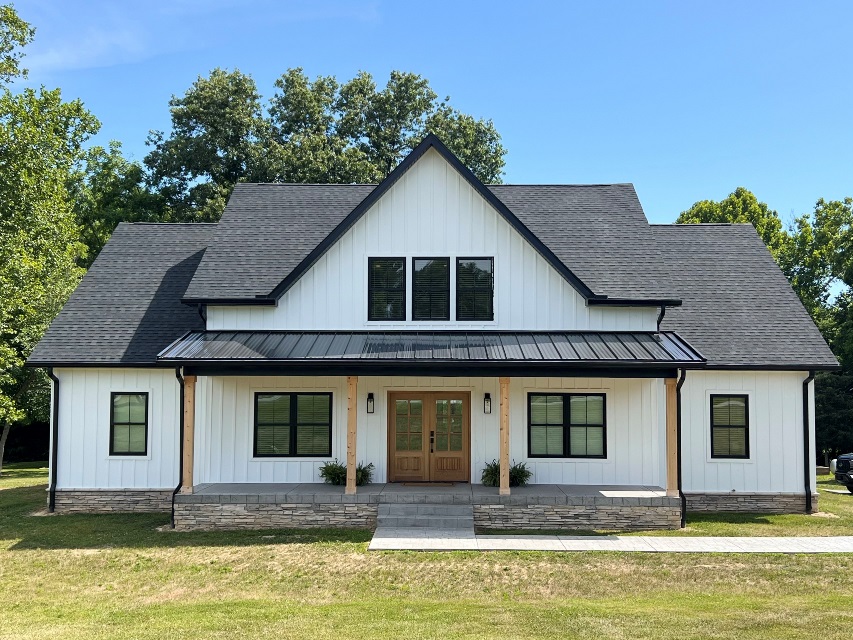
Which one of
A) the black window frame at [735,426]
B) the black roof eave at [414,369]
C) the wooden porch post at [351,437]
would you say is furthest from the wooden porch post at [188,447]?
the black window frame at [735,426]

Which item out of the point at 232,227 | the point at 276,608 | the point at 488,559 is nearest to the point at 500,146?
the point at 232,227

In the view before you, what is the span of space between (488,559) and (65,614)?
6.27m

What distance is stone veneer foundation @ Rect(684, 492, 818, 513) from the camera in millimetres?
17094

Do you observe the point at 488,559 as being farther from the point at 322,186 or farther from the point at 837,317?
the point at 837,317

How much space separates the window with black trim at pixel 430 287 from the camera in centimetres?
1753

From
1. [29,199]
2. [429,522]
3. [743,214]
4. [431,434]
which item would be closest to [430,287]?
[431,434]

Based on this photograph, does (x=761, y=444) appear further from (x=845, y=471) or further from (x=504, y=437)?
(x=845, y=471)

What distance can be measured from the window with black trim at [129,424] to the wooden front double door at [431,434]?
224 inches

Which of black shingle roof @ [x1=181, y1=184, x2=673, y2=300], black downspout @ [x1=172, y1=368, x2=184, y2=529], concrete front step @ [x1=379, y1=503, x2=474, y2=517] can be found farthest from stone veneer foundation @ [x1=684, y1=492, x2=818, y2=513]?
black downspout @ [x1=172, y1=368, x2=184, y2=529]

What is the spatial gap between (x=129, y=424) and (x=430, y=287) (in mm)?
7641

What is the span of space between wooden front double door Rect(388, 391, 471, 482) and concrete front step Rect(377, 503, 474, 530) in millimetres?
2373

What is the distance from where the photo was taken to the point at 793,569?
1184 centimetres

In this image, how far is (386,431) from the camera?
17.6 meters

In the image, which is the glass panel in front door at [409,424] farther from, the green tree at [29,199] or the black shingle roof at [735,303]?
the green tree at [29,199]
